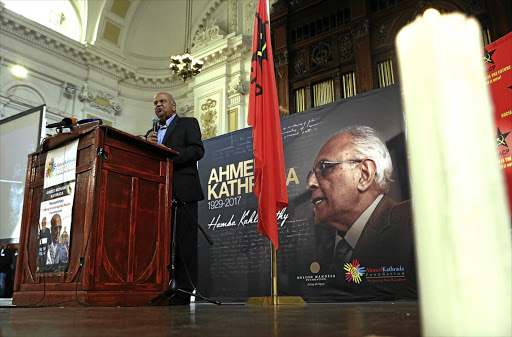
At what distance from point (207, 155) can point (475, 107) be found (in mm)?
4223

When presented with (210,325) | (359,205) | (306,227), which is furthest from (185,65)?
(210,325)

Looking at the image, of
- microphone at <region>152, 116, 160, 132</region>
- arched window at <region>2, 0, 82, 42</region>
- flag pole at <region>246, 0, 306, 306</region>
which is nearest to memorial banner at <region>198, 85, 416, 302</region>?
flag pole at <region>246, 0, 306, 306</region>

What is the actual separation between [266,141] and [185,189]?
61 cm

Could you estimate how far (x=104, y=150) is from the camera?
2072 millimetres

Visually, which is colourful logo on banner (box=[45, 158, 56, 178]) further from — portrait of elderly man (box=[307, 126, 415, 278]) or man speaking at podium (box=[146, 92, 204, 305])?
portrait of elderly man (box=[307, 126, 415, 278])

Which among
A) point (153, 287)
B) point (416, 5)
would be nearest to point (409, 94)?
point (153, 287)

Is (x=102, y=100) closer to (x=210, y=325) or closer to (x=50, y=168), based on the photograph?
(x=50, y=168)

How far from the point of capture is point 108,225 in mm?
2025

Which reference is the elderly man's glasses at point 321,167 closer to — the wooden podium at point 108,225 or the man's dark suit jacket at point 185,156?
the man's dark suit jacket at point 185,156

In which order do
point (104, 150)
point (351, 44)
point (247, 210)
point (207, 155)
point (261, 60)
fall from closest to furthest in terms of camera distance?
1. point (104, 150)
2. point (261, 60)
3. point (247, 210)
4. point (207, 155)
5. point (351, 44)

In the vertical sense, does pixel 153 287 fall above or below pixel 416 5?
below

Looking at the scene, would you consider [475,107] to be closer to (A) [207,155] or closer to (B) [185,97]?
(A) [207,155]

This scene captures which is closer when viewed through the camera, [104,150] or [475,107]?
[475,107]

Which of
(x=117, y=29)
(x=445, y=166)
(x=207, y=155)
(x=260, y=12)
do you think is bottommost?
(x=445, y=166)
